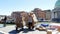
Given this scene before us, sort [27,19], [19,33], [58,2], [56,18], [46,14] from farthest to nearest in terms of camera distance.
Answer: [46,14] < [56,18] < [58,2] < [27,19] < [19,33]

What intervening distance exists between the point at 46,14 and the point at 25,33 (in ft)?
124

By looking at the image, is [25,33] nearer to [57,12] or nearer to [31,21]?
[31,21]

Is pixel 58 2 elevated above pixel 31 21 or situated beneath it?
elevated above

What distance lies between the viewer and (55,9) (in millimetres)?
22875

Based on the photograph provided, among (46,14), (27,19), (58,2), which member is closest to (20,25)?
(27,19)

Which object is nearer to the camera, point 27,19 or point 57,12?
point 27,19

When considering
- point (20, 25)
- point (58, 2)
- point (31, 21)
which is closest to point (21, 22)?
point (20, 25)

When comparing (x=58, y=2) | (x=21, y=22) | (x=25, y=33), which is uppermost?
(x=58, y=2)

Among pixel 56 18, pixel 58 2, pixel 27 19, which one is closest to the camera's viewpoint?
pixel 27 19

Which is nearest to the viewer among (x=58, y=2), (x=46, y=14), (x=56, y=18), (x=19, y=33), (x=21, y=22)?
(x=19, y=33)

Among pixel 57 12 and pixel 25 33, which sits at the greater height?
pixel 57 12

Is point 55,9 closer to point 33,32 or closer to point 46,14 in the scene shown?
point 33,32

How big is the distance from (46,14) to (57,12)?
23.1m

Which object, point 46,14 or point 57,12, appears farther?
point 46,14
